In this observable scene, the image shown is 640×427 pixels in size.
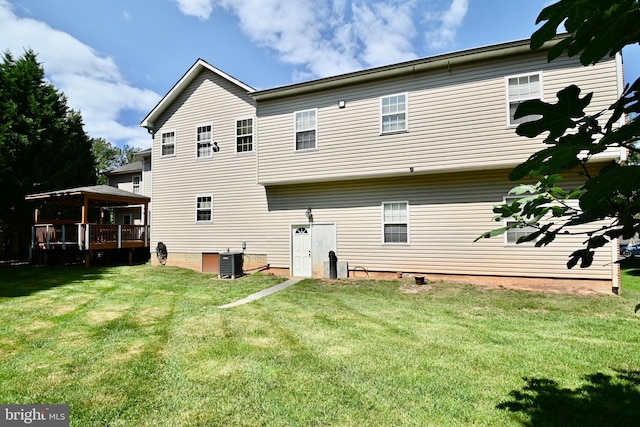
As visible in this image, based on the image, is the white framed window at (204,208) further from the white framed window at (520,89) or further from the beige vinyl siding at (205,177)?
the white framed window at (520,89)

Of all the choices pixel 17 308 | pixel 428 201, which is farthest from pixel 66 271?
pixel 428 201

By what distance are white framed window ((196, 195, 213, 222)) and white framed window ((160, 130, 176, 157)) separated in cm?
292

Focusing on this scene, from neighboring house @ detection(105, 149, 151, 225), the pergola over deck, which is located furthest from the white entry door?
neighboring house @ detection(105, 149, 151, 225)

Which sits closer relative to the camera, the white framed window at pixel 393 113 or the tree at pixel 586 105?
the tree at pixel 586 105

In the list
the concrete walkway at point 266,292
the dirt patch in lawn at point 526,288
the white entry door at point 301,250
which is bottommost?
the concrete walkway at point 266,292

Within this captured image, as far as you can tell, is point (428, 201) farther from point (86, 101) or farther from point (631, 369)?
point (86, 101)

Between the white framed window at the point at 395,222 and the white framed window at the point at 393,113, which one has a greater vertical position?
Answer: the white framed window at the point at 393,113

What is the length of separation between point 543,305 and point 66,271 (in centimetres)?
1747

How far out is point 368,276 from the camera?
1148 cm

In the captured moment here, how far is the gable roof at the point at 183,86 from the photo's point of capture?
→ 13938 mm

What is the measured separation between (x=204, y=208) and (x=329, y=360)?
460 inches

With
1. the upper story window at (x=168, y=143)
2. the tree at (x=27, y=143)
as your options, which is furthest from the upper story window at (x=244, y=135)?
the tree at (x=27, y=143)

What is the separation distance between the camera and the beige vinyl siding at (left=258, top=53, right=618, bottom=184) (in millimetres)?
9117

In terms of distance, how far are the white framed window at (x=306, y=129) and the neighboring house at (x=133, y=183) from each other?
1039cm
